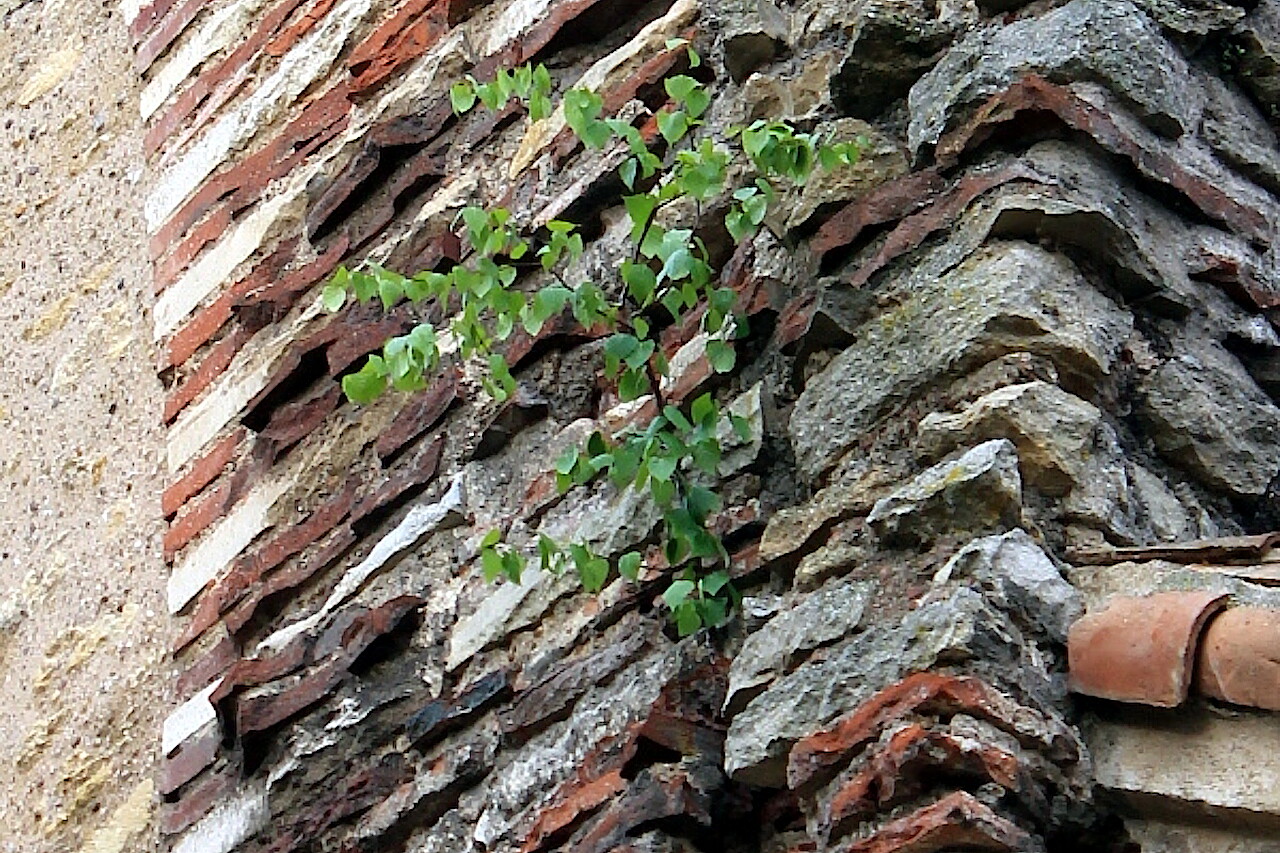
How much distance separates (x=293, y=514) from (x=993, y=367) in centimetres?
113

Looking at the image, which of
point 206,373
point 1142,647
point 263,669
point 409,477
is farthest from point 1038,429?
point 206,373

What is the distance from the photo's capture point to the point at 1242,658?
1387 millimetres

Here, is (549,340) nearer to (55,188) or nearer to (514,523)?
(514,523)

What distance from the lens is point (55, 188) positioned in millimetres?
3449

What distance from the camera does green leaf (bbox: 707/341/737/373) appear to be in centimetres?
193

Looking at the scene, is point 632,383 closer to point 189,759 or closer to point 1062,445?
point 1062,445

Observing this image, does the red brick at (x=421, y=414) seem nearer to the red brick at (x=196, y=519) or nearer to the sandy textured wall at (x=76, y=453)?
the red brick at (x=196, y=519)

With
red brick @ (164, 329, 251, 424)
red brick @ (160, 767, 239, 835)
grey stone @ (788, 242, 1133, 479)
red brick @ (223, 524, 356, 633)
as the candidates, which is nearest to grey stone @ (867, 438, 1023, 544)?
grey stone @ (788, 242, 1133, 479)

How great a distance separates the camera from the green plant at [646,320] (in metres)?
1.88

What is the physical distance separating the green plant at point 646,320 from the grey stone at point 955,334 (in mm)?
121

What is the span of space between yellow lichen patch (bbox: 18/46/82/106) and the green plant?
1.74 meters

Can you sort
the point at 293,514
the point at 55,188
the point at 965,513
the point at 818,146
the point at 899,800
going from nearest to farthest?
the point at 899,800 → the point at 965,513 → the point at 818,146 → the point at 293,514 → the point at 55,188

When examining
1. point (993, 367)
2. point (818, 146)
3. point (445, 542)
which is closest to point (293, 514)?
point (445, 542)

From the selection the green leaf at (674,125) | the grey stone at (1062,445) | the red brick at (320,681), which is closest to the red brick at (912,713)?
the grey stone at (1062,445)
